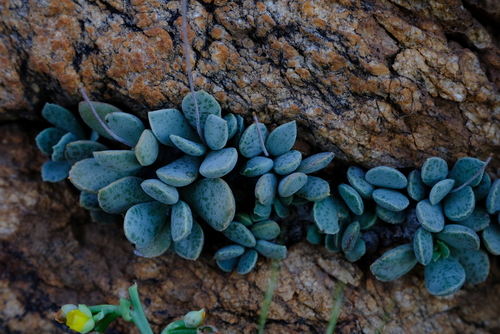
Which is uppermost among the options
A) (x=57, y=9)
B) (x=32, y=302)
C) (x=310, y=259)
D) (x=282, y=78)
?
(x=282, y=78)

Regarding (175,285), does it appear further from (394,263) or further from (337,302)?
(394,263)

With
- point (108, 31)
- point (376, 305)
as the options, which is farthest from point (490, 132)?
point (108, 31)

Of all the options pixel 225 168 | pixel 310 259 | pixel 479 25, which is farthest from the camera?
pixel 310 259

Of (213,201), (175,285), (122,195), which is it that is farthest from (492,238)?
(122,195)

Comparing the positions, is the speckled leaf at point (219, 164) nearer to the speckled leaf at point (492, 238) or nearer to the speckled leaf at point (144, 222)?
the speckled leaf at point (144, 222)

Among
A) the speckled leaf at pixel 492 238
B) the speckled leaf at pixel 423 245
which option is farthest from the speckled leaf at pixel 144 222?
the speckled leaf at pixel 492 238

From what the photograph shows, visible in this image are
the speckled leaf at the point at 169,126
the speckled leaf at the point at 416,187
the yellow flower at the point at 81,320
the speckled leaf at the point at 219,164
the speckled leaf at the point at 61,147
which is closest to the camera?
the yellow flower at the point at 81,320

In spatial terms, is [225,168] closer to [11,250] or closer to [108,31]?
[108,31]
